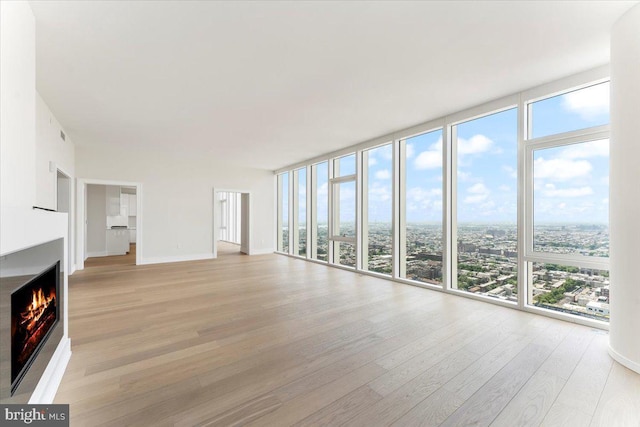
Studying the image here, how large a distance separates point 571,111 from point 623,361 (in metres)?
2.57

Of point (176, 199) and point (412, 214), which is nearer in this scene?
point (412, 214)

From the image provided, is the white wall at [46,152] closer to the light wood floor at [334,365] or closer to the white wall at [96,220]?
the light wood floor at [334,365]

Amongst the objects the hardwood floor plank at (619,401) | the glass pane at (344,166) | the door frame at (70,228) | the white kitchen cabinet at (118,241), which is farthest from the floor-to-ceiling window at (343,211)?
the white kitchen cabinet at (118,241)

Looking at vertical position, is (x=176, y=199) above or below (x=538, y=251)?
above

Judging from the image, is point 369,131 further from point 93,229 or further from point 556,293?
point 93,229

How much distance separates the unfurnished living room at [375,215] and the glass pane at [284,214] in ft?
9.56

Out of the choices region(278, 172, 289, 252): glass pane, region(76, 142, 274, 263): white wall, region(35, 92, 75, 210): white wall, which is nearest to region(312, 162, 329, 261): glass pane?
region(278, 172, 289, 252): glass pane

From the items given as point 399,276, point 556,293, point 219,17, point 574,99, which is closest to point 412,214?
point 399,276

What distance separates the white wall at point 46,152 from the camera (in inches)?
137

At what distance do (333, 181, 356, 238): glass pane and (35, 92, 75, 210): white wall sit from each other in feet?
16.6

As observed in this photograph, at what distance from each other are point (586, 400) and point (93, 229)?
10445mm

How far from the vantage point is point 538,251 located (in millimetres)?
3252

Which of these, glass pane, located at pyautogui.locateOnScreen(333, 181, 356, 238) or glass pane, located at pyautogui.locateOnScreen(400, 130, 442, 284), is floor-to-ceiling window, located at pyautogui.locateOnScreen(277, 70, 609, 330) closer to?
glass pane, located at pyautogui.locateOnScreen(400, 130, 442, 284)

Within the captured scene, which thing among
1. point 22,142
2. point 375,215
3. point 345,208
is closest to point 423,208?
point 375,215
